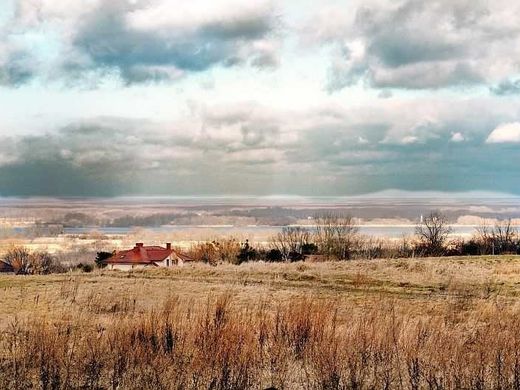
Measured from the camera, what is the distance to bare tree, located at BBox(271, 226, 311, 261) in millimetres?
72500

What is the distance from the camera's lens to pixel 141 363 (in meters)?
9.27

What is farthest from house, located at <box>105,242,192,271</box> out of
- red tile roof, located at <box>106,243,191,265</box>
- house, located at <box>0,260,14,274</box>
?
house, located at <box>0,260,14,274</box>

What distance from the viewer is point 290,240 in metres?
78.3

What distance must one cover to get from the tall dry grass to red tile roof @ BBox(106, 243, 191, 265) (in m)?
44.7

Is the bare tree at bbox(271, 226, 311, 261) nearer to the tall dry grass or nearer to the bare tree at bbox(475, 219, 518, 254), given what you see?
the bare tree at bbox(475, 219, 518, 254)

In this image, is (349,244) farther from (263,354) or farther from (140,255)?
(263,354)

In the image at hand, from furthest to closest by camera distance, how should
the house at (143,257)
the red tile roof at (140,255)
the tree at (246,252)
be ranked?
the tree at (246,252) → the red tile roof at (140,255) → the house at (143,257)

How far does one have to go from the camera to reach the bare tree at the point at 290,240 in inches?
2854

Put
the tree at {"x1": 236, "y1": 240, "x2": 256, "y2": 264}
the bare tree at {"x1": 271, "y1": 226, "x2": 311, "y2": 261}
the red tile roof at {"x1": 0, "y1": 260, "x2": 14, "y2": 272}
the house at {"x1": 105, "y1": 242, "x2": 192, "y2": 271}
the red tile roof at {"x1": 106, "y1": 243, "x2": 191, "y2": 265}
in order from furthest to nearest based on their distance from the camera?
the bare tree at {"x1": 271, "y1": 226, "x2": 311, "y2": 261}
the red tile roof at {"x1": 0, "y1": 260, "x2": 14, "y2": 272}
the tree at {"x1": 236, "y1": 240, "x2": 256, "y2": 264}
the red tile roof at {"x1": 106, "y1": 243, "x2": 191, "y2": 265}
the house at {"x1": 105, "y1": 242, "x2": 192, "y2": 271}

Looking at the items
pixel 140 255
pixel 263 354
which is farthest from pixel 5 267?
pixel 263 354

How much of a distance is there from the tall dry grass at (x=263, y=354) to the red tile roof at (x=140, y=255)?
4467 centimetres

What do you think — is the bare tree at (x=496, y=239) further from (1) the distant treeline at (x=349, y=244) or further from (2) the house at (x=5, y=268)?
(2) the house at (x=5, y=268)

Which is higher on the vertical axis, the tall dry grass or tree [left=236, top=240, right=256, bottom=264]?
the tall dry grass

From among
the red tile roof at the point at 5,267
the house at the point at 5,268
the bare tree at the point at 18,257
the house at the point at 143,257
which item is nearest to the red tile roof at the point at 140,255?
the house at the point at 143,257
